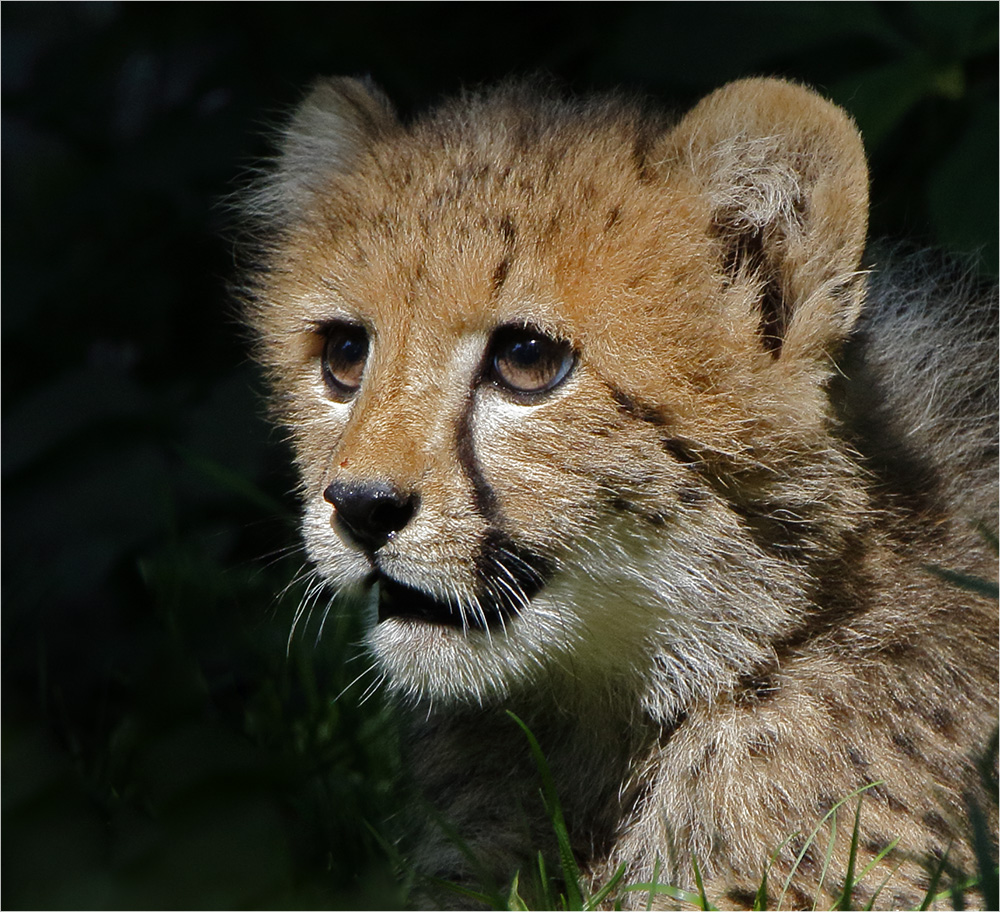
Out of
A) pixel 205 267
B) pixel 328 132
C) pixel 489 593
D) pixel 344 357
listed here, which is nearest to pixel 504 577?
pixel 489 593

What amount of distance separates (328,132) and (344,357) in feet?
2.62

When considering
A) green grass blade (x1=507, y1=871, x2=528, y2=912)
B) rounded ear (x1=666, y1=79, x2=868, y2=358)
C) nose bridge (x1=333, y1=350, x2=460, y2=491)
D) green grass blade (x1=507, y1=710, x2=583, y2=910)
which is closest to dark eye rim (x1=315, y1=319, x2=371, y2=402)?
nose bridge (x1=333, y1=350, x2=460, y2=491)

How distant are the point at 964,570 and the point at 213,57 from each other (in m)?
3.43

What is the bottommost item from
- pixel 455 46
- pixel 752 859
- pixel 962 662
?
pixel 752 859

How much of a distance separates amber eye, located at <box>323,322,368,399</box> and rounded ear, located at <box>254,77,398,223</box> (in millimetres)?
563

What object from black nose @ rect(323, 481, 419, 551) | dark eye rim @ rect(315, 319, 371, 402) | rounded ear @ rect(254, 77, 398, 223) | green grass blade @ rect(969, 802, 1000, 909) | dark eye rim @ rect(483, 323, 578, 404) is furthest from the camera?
rounded ear @ rect(254, 77, 398, 223)

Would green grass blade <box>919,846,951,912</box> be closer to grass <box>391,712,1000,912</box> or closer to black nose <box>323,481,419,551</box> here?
grass <box>391,712,1000,912</box>

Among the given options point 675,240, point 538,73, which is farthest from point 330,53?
point 675,240

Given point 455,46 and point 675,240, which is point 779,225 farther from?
point 455,46

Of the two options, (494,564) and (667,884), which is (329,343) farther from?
(667,884)

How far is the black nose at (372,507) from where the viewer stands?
277 centimetres

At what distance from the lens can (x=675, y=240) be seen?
305 cm

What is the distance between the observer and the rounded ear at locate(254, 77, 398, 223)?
3723 millimetres

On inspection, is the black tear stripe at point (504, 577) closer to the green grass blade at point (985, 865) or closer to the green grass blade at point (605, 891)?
the green grass blade at point (605, 891)
